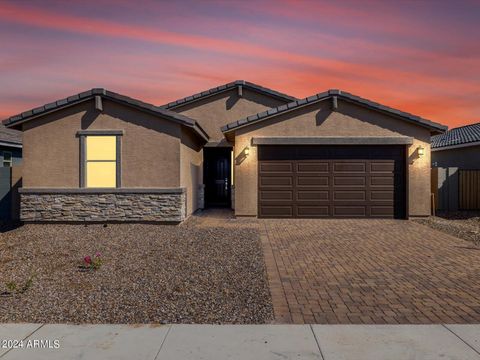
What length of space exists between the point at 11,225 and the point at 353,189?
→ 12.8 meters

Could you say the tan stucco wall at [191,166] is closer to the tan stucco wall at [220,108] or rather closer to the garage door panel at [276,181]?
the tan stucco wall at [220,108]

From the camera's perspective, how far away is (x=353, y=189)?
49.8ft

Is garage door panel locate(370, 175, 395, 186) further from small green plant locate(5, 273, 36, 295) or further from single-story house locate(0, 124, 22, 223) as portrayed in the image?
single-story house locate(0, 124, 22, 223)

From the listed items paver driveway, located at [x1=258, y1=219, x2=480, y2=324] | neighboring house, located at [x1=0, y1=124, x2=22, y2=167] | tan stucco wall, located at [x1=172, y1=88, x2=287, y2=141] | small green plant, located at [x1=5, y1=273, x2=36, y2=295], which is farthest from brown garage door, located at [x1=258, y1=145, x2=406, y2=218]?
neighboring house, located at [x1=0, y1=124, x2=22, y2=167]

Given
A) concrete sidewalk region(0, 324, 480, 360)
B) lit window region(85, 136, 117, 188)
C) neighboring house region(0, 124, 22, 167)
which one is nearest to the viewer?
concrete sidewalk region(0, 324, 480, 360)

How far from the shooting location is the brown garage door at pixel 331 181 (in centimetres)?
1520

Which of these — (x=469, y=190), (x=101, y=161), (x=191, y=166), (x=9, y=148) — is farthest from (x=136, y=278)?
(x=9, y=148)

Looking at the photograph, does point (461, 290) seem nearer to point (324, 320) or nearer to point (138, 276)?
point (324, 320)

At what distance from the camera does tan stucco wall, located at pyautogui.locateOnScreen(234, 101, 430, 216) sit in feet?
49.7

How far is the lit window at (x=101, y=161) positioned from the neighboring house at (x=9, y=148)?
10.6m

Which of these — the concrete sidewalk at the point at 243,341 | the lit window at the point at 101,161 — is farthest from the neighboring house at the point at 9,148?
the concrete sidewalk at the point at 243,341

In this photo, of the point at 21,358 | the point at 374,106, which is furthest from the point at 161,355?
the point at 374,106

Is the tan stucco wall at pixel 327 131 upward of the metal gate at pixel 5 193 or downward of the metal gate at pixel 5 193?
upward

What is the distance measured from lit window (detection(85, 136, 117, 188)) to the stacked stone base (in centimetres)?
40
